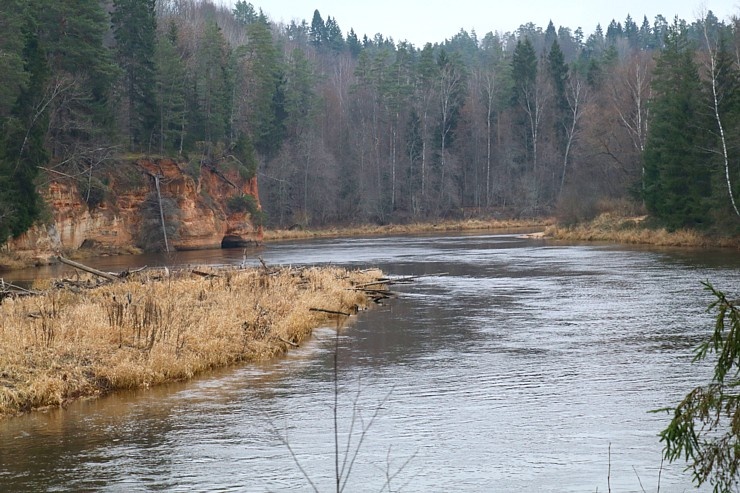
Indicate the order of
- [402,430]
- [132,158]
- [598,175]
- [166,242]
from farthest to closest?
[598,175] < [132,158] < [166,242] < [402,430]

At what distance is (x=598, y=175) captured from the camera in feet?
267

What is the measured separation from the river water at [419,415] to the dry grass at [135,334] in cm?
58

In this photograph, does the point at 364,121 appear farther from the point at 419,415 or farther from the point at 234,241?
the point at 419,415

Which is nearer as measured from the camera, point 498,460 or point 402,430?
point 498,460

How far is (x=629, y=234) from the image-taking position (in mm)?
59375

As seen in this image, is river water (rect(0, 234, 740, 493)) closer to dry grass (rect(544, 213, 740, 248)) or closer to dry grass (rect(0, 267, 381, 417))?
dry grass (rect(0, 267, 381, 417))

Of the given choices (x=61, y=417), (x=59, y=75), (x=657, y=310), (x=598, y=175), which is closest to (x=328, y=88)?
(x=598, y=175)

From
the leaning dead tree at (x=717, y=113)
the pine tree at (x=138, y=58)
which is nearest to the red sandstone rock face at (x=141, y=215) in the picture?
the pine tree at (x=138, y=58)

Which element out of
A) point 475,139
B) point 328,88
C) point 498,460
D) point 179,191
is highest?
point 328,88

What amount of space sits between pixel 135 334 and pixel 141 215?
160ft

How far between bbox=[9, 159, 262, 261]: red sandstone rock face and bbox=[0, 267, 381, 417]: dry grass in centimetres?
2860

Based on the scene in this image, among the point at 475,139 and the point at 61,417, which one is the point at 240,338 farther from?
the point at 475,139

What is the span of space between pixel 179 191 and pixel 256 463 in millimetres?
58230

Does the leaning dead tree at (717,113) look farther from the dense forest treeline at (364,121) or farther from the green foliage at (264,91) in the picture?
the green foliage at (264,91)
